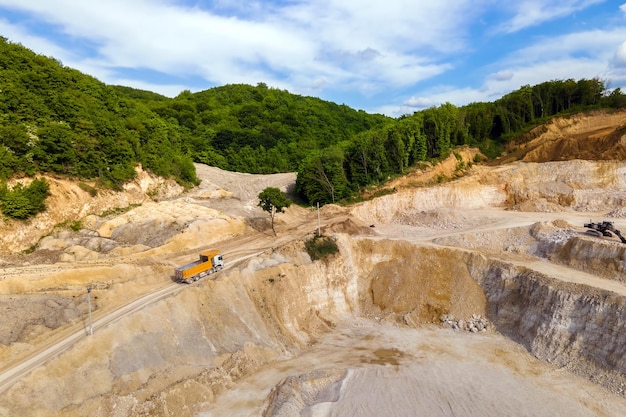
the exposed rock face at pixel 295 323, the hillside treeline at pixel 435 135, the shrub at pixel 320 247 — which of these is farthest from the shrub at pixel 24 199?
the hillside treeline at pixel 435 135

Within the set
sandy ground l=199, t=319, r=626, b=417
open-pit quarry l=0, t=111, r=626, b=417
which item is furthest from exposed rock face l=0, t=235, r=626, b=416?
sandy ground l=199, t=319, r=626, b=417

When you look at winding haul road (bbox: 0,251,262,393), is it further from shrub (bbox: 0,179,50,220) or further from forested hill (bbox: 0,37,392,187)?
forested hill (bbox: 0,37,392,187)

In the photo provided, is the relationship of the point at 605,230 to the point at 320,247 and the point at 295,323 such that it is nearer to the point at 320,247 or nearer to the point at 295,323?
the point at 320,247

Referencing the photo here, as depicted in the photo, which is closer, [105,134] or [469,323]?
[469,323]

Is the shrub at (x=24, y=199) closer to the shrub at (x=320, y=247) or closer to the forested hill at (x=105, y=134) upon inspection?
the forested hill at (x=105, y=134)

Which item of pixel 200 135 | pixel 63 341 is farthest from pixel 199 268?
pixel 200 135

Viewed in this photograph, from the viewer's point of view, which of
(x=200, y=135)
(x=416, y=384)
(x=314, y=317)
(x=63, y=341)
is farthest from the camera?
(x=200, y=135)
